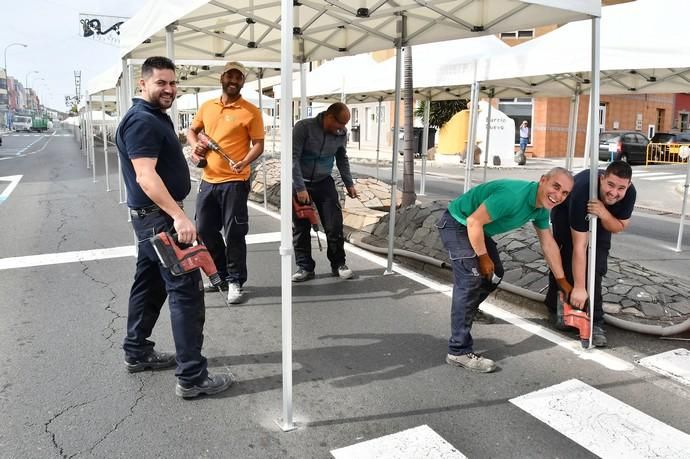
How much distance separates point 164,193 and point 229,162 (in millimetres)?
1902

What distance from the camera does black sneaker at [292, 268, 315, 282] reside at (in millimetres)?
5914

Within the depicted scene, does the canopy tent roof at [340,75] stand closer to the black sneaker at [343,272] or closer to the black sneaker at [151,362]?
the black sneaker at [343,272]

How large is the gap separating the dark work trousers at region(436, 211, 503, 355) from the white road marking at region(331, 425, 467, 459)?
944 millimetres

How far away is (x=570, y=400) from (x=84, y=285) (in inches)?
185

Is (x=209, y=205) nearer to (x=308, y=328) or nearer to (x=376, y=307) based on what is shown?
(x=308, y=328)

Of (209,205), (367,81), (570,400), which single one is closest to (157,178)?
(209,205)

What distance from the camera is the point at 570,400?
135 inches

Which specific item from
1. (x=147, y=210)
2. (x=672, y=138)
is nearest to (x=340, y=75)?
(x=147, y=210)

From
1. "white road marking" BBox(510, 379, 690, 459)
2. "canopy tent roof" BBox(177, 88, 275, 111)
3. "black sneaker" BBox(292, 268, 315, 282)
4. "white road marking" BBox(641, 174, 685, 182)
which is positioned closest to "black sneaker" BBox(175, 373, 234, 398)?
"white road marking" BBox(510, 379, 690, 459)

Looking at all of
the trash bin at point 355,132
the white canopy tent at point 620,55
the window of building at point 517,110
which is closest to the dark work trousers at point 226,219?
the white canopy tent at point 620,55

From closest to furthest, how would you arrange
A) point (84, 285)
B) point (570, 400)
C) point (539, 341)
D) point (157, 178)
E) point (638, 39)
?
point (157, 178) < point (570, 400) < point (539, 341) < point (84, 285) < point (638, 39)

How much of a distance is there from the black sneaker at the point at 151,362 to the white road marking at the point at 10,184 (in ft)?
32.7

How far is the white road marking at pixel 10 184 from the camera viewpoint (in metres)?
12.6

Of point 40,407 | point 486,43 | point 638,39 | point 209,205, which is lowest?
point 40,407
